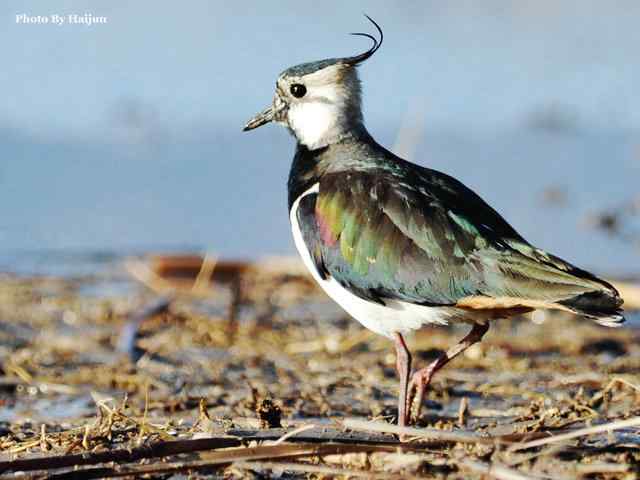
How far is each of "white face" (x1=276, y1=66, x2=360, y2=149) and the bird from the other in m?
0.29

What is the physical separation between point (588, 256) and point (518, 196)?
5.16ft

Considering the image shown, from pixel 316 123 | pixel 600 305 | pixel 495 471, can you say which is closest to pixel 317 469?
pixel 495 471

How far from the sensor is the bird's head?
5500 millimetres

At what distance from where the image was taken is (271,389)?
5.91m

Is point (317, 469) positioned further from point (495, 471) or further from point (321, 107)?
point (321, 107)

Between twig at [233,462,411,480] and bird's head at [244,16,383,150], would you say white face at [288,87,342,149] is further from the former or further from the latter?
twig at [233,462,411,480]

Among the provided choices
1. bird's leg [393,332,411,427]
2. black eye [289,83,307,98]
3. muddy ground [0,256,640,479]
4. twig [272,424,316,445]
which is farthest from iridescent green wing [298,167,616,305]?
twig [272,424,316,445]

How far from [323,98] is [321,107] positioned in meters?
0.04

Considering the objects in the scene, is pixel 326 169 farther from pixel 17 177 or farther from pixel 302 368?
pixel 17 177

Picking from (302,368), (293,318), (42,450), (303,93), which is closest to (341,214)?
(303,93)

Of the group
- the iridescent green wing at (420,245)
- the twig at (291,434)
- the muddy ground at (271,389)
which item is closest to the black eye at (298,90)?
the iridescent green wing at (420,245)

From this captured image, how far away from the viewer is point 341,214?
4.80 m

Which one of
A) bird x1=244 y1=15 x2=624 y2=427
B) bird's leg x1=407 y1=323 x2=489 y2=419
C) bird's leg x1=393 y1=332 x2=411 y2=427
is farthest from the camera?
bird's leg x1=407 y1=323 x2=489 y2=419

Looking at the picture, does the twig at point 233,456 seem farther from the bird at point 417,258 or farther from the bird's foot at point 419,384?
the bird's foot at point 419,384
